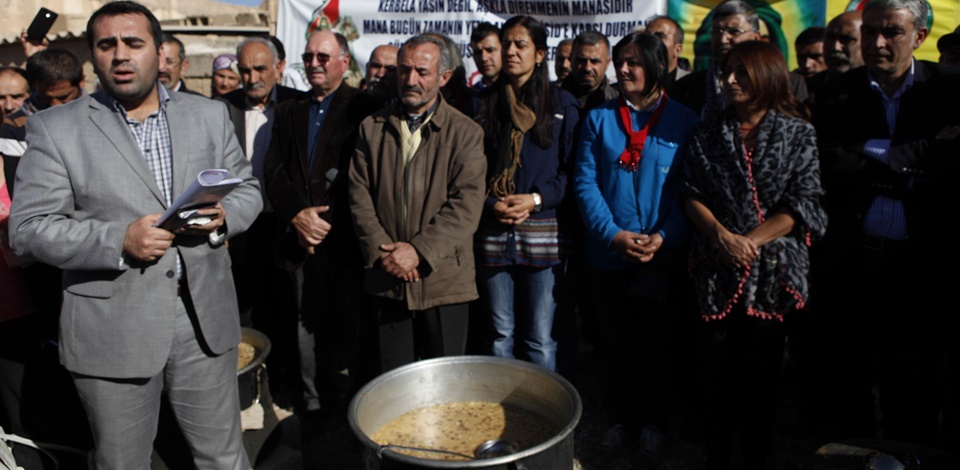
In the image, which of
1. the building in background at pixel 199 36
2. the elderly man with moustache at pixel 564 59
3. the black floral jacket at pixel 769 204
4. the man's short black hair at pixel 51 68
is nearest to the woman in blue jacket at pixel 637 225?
the black floral jacket at pixel 769 204

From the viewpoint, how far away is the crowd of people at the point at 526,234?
95.7 inches

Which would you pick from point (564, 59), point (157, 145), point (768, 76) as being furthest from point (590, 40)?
point (157, 145)

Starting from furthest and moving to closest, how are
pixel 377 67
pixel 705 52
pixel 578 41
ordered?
pixel 705 52
pixel 377 67
pixel 578 41

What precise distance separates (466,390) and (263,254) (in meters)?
2.21

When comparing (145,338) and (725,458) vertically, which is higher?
(145,338)

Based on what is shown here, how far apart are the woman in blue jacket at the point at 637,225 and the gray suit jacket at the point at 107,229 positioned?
170 cm

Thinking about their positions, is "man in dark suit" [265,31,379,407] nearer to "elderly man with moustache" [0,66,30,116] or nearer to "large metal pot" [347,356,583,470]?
"large metal pot" [347,356,583,470]

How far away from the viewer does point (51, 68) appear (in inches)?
166

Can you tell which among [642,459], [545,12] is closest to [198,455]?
[642,459]

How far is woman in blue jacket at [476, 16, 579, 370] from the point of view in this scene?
11.5 feet

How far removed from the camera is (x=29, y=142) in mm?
2350

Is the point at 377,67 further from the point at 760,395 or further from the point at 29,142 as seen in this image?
the point at 760,395

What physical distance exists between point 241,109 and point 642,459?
3.16 metres

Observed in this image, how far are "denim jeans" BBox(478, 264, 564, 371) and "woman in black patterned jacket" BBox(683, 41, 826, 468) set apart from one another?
749 millimetres
